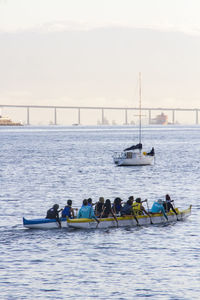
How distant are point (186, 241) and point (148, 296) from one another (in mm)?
11477

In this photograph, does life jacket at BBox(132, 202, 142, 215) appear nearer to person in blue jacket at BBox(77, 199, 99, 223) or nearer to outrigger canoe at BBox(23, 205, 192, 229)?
outrigger canoe at BBox(23, 205, 192, 229)

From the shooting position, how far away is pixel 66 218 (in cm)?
4169

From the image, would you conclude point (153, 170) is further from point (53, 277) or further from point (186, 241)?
point (53, 277)

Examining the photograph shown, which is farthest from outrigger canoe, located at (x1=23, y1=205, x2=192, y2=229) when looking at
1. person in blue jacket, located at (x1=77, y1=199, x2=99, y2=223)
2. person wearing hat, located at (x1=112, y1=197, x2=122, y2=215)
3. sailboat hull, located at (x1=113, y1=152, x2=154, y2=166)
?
sailboat hull, located at (x1=113, y1=152, x2=154, y2=166)

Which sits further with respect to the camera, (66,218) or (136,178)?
(136,178)

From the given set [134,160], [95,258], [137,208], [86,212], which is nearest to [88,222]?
[86,212]

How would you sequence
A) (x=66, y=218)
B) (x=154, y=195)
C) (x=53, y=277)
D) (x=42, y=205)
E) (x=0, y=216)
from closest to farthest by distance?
1. (x=53, y=277)
2. (x=66, y=218)
3. (x=0, y=216)
4. (x=42, y=205)
5. (x=154, y=195)

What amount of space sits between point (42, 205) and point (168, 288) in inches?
1110

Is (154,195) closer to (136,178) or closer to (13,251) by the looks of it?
(136,178)

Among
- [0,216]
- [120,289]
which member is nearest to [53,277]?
[120,289]

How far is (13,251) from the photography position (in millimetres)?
35656

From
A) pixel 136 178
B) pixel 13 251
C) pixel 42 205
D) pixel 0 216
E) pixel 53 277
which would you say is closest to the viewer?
pixel 53 277

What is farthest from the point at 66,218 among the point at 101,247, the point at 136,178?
the point at 136,178

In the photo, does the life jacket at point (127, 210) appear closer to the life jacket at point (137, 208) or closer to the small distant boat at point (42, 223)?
the life jacket at point (137, 208)
